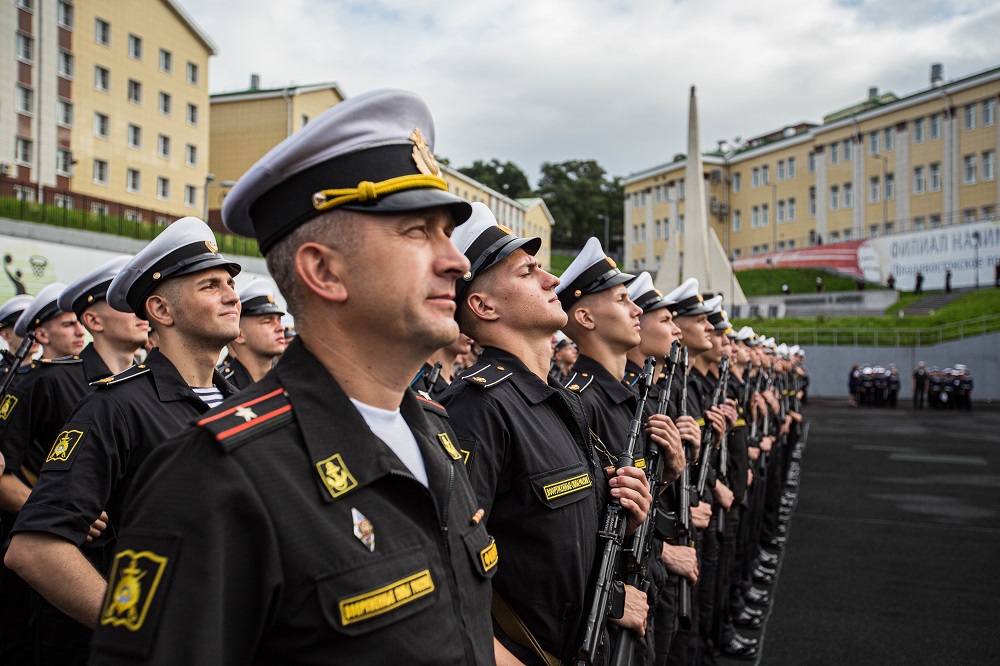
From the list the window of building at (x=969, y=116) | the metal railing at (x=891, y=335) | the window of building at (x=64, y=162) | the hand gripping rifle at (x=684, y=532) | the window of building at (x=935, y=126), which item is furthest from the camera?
the window of building at (x=935, y=126)

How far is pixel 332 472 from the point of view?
157 centimetres

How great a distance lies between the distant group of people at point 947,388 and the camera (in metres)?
30.5

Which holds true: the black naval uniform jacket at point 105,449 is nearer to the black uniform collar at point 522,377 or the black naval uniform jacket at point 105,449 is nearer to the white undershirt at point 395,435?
the black uniform collar at point 522,377

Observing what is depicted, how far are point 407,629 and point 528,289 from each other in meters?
1.85

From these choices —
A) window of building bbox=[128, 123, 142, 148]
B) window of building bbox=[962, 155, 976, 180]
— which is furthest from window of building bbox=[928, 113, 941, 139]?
window of building bbox=[128, 123, 142, 148]

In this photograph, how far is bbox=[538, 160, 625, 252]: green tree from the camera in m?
74.5

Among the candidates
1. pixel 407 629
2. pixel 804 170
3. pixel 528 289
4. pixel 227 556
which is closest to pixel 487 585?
pixel 407 629

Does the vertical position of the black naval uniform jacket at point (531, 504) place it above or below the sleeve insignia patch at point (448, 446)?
below

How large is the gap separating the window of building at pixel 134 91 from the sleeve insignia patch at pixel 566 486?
41564 millimetres

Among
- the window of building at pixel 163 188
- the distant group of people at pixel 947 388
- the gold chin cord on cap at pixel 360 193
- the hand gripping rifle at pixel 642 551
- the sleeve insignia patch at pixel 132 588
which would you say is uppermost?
the window of building at pixel 163 188

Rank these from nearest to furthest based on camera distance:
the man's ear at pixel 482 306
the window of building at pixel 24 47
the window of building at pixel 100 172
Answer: the man's ear at pixel 482 306
the window of building at pixel 24 47
the window of building at pixel 100 172

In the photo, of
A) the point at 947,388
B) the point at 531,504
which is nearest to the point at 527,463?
the point at 531,504

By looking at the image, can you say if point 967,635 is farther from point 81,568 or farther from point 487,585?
point 81,568

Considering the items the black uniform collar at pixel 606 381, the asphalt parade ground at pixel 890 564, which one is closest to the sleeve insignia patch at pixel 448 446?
the black uniform collar at pixel 606 381
